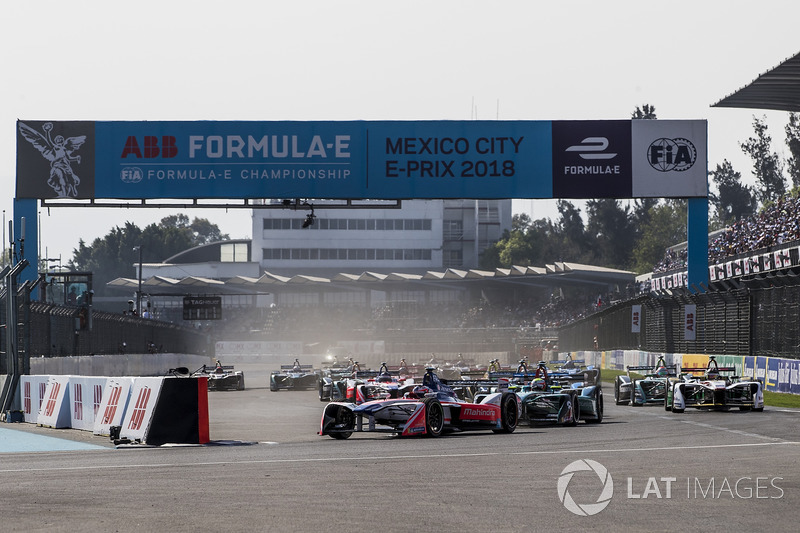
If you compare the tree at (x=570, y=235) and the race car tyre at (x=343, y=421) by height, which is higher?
the tree at (x=570, y=235)

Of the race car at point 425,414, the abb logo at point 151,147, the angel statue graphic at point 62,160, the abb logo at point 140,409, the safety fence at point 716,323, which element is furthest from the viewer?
the angel statue graphic at point 62,160

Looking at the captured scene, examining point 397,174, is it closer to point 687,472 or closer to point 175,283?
point 687,472

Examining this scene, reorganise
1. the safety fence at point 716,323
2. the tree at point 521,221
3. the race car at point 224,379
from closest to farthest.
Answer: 1. the safety fence at point 716,323
2. the race car at point 224,379
3. the tree at point 521,221

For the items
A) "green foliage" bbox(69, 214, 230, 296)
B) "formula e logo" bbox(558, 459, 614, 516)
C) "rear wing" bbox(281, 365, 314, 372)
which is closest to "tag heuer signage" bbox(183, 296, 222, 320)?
"rear wing" bbox(281, 365, 314, 372)

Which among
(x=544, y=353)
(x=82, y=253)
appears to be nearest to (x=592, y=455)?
(x=544, y=353)

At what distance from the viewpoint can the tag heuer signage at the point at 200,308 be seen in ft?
215

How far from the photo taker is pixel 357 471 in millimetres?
11242

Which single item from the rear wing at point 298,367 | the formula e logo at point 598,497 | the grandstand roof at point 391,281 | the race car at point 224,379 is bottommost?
the race car at point 224,379

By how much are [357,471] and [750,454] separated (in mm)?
4457

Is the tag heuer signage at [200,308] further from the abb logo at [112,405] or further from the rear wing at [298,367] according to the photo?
the abb logo at [112,405]

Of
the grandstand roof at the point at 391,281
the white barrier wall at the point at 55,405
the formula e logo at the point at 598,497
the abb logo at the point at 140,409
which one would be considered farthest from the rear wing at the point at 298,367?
the grandstand roof at the point at 391,281

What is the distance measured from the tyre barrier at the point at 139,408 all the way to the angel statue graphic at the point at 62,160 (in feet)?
51.8

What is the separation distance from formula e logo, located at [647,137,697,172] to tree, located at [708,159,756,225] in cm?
8326

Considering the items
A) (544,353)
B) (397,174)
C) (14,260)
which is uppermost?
(397,174)
